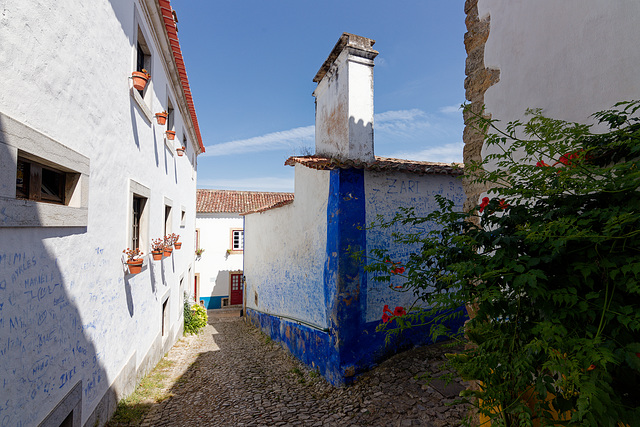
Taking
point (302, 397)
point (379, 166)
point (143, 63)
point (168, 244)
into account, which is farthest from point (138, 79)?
point (302, 397)

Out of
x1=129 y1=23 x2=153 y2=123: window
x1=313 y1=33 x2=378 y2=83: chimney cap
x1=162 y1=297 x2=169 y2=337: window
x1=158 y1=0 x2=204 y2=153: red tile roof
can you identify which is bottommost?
x1=162 y1=297 x2=169 y2=337: window

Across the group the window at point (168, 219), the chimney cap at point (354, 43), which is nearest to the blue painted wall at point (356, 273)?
the chimney cap at point (354, 43)

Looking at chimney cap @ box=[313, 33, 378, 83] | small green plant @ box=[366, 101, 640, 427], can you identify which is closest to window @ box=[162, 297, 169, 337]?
chimney cap @ box=[313, 33, 378, 83]

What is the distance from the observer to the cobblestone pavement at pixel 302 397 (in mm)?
4594

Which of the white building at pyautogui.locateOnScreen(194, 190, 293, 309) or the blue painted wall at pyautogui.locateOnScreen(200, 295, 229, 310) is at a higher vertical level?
the white building at pyautogui.locateOnScreen(194, 190, 293, 309)

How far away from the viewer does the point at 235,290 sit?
66.3 ft

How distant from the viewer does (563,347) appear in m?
1.45

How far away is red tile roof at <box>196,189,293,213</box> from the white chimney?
13.9 metres

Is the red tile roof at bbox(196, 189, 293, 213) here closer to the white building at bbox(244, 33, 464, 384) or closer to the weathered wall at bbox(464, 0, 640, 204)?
the white building at bbox(244, 33, 464, 384)

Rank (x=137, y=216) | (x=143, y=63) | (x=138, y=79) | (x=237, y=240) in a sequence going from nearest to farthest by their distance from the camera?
1. (x=138, y=79)
2. (x=137, y=216)
3. (x=143, y=63)
4. (x=237, y=240)

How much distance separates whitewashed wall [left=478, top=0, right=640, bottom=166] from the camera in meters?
2.02

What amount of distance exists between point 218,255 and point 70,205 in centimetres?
1753

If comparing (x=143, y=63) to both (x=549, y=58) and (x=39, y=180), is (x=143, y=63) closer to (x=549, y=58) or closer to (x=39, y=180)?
(x=39, y=180)

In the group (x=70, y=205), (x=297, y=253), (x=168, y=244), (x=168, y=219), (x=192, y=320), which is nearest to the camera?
(x=70, y=205)
